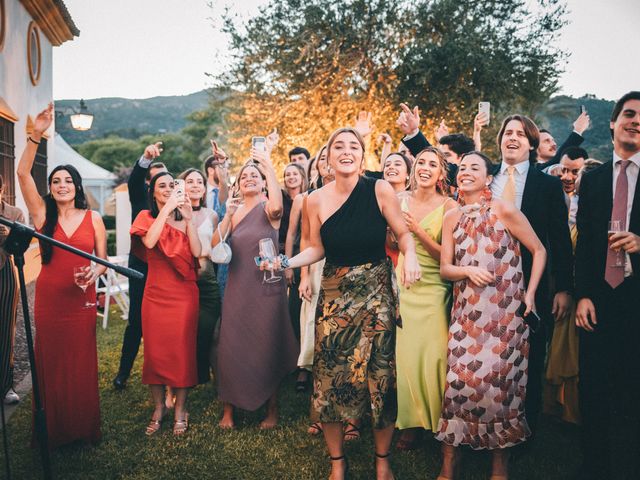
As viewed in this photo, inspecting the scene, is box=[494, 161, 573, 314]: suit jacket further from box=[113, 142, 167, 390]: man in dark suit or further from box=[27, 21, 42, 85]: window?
box=[27, 21, 42, 85]: window

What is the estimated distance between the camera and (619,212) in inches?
114

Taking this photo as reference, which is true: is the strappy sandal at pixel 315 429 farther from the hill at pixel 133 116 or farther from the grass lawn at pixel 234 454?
the hill at pixel 133 116

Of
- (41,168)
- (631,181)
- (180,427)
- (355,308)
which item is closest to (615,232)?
(631,181)

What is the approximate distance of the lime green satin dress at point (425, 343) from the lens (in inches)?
136

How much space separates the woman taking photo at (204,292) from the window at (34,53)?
8734mm

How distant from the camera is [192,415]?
4.43 metres

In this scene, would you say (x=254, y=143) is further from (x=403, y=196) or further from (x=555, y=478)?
(x=555, y=478)

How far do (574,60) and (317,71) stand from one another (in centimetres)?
721

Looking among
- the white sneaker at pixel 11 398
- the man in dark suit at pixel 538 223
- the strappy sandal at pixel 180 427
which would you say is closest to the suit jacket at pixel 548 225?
the man in dark suit at pixel 538 223

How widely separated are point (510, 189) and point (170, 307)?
2.77 meters

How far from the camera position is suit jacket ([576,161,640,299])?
2.99m

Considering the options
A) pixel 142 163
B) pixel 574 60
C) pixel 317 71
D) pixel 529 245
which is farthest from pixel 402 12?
pixel 529 245

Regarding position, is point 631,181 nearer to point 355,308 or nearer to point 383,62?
point 355,308

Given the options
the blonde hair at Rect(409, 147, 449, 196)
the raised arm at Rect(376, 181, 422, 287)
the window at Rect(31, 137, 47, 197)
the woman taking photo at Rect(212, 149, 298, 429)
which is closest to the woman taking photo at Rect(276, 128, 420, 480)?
the raised arm at Rect(376, 181, 422, 287)
